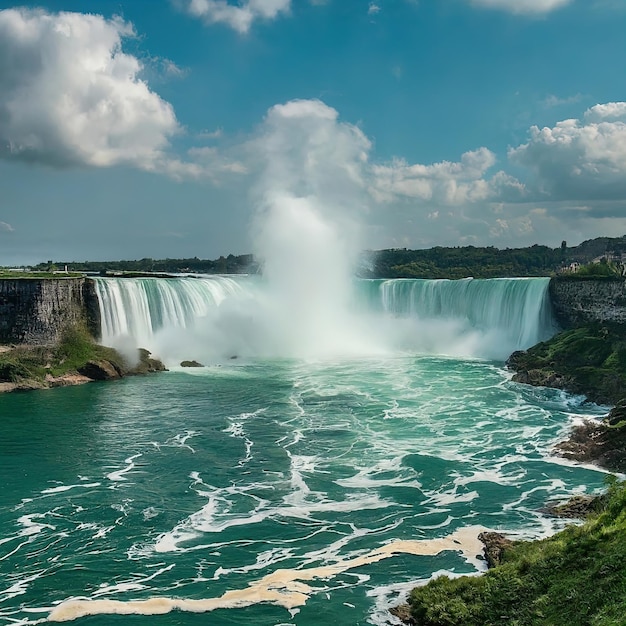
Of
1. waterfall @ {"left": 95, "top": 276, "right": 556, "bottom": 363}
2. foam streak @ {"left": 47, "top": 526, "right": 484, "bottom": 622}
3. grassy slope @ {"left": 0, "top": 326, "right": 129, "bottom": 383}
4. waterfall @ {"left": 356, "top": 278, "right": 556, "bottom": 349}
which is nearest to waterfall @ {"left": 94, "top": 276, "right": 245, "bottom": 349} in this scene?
waterfall @ {"left": 95, "top": 276, "right": 556, "bottom": 363}

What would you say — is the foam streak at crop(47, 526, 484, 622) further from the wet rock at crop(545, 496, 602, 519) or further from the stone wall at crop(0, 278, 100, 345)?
the stone wall at crop(0, 278, 100, 345)

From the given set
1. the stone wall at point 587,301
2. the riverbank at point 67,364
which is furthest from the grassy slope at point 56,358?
the stone wall at point 587,301

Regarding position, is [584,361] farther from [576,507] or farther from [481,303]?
[576,507]

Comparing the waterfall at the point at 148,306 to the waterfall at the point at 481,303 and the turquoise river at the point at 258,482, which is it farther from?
the waterfall at the point at 481,303

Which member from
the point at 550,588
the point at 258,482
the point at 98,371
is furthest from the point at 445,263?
the point at 550,588

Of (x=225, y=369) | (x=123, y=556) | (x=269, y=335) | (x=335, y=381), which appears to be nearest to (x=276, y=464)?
(x=123, y=556)

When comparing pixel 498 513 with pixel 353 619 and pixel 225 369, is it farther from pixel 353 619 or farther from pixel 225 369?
pixel 225 369

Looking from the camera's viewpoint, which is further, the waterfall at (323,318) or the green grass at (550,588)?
the waterfall at (323,318)
